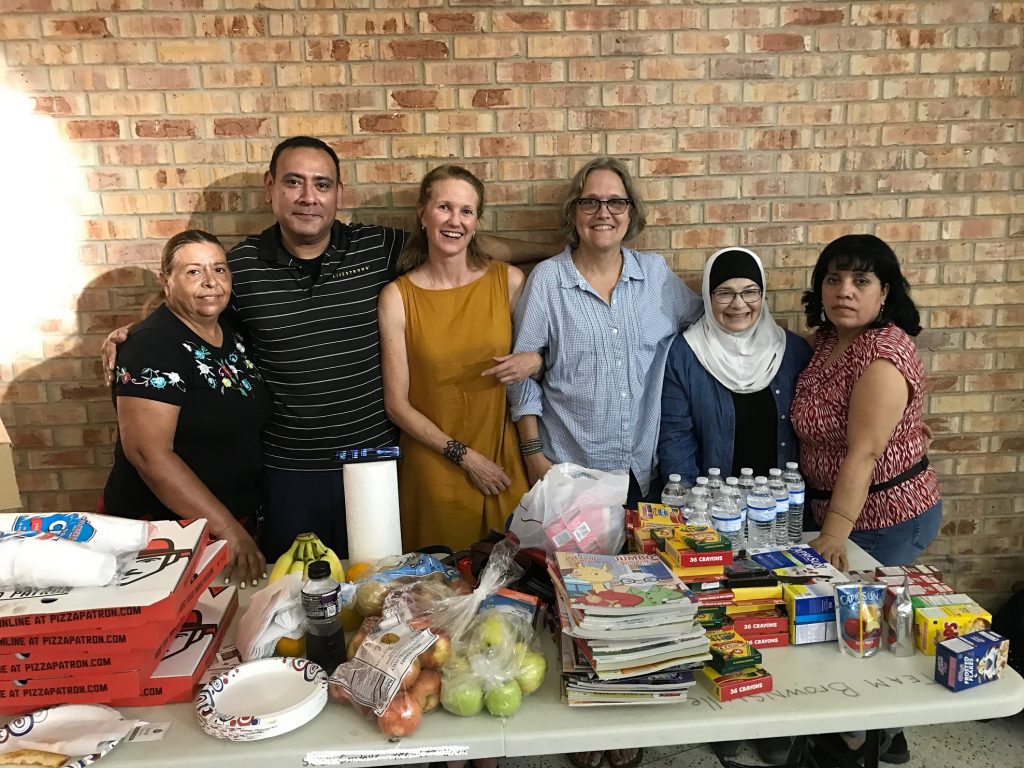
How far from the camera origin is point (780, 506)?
194 centimetres

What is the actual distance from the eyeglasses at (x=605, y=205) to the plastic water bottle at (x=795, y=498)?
3.30 ft

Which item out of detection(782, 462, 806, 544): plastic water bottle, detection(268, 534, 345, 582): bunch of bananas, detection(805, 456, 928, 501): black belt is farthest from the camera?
detection(805, 456, 928, 501): black belt

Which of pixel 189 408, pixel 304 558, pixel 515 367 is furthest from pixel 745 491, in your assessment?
pixel 189 408

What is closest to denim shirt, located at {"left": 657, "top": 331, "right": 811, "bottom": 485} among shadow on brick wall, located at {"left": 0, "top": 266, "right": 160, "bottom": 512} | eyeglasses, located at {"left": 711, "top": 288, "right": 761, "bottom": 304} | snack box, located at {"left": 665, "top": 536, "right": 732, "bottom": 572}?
eyeglasses, located at {"left": 711, "top": 288, "right": 761, "bottom": 304}

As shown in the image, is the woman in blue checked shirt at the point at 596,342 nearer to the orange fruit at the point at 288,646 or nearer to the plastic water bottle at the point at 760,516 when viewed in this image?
the plastic water bottle at the point at 760,516

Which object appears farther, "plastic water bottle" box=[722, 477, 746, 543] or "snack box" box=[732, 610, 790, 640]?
"plastic water bottle" box=[722, 477, 746, 543]

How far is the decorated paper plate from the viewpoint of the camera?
127 centimetres

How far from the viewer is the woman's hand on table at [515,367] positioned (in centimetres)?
238

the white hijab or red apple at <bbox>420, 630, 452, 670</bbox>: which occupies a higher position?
the white hijab

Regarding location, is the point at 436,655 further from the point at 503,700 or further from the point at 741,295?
the point at 741,295

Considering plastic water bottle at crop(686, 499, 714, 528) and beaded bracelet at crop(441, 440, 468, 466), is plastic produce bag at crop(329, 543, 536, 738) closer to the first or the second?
plastic water bottle at crop(686, 499, 714, 528)

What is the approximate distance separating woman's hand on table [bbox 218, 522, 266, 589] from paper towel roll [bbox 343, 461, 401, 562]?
0.97ft

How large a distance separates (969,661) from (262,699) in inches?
53.7

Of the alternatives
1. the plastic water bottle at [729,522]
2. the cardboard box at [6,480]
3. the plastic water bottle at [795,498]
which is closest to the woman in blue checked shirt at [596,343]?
the plastic water bottle at [795,498]
